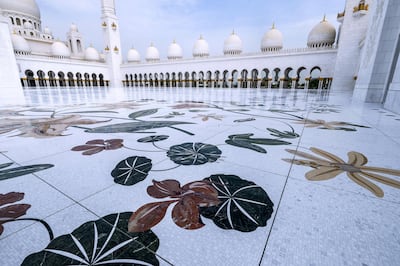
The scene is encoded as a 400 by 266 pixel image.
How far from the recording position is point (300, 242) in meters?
0.44

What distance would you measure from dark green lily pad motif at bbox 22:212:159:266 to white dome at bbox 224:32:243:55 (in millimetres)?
17541

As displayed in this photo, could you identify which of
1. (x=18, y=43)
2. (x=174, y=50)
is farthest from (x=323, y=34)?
(x=18, y=43)

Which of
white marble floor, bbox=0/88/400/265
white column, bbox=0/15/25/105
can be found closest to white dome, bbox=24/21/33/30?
white column, bbox=0/15/25/105

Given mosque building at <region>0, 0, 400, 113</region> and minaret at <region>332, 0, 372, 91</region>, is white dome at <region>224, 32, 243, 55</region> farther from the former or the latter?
minaret at <region>332, 0, 372, 91</region>

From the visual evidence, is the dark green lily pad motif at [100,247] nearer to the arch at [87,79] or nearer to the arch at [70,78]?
the arch at [70,78]

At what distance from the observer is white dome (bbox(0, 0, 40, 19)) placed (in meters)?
18.9

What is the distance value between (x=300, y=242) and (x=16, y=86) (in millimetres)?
8703

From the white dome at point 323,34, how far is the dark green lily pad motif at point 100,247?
15.8m

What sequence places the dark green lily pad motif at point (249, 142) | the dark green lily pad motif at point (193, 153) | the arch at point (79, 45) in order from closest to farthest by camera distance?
the dark green lily pad motif at point (193, 153) → the dark green lily pad motif at point (249, 142) → the arch at point (79, 45)

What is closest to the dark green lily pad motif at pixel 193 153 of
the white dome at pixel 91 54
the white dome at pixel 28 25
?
the white dome at pixel 91 54

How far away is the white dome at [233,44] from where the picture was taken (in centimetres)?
1605

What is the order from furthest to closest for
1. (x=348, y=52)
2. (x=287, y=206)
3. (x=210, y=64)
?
(x=210, y=64), (x=348, y=52), (x=287, y=206)

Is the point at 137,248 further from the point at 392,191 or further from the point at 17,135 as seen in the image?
the point at 17,135

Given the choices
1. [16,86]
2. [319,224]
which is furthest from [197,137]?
[16,86]
